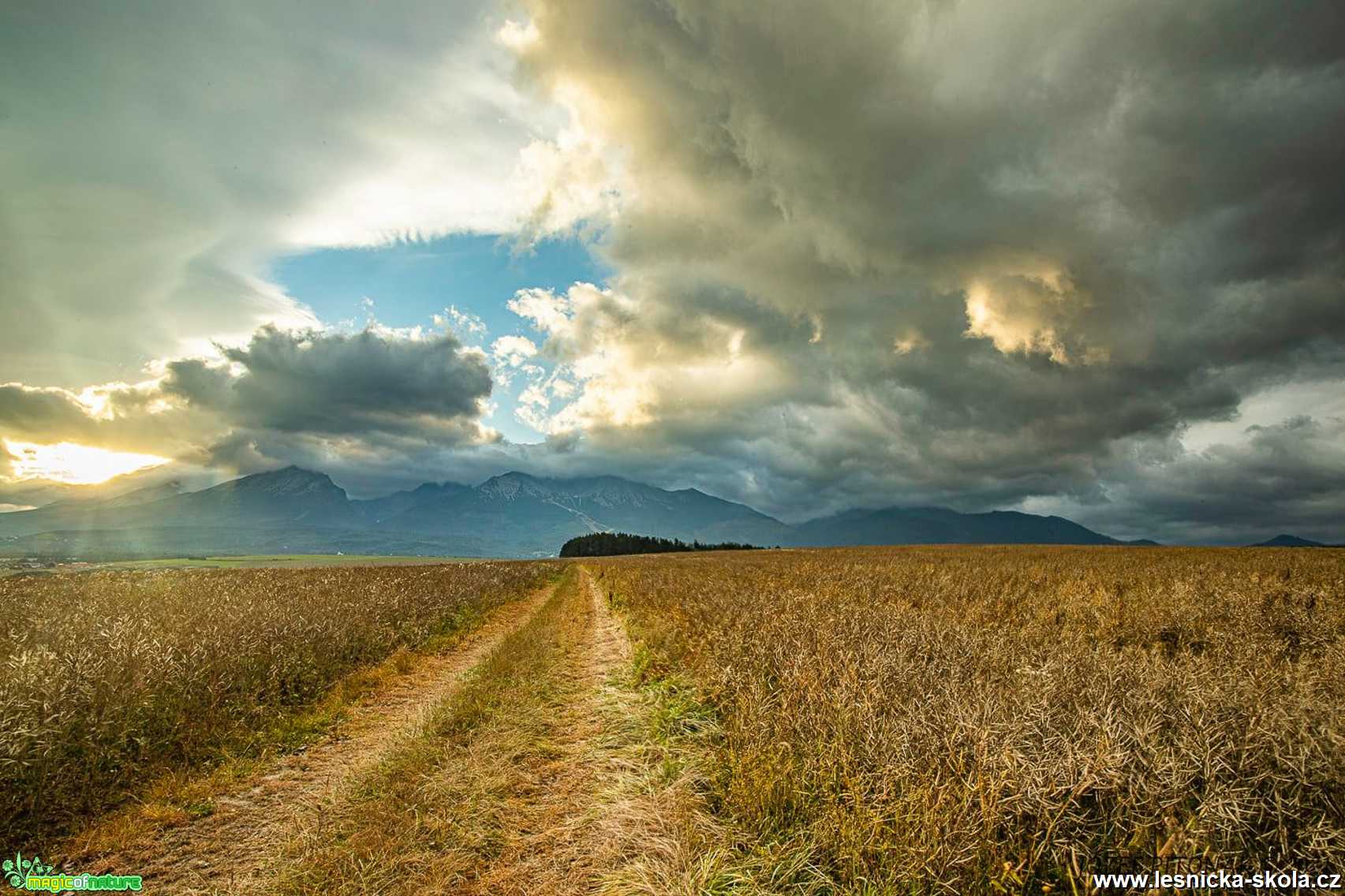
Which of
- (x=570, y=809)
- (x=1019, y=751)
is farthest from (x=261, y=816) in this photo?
(x=1019, y=751)

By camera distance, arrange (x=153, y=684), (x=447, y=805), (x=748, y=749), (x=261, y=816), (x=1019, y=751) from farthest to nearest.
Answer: (x=153, y=684)
(x=261, y=816)
(x=447, y=805)
(x=748, y=749)
(x=1019, y=751)

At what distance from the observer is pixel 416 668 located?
48.4 feet

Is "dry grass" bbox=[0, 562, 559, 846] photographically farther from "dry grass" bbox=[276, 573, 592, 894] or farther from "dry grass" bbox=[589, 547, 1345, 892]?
"dry grass" bbox=[589, 547, 1345, 892]

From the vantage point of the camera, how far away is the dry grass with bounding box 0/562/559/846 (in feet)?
21.8

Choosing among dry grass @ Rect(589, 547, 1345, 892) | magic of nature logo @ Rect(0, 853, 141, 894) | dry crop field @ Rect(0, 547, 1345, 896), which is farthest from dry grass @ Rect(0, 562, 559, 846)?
dry grass @ Rect(589, 547, 1345, 892)

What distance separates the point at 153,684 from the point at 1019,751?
12606 mm

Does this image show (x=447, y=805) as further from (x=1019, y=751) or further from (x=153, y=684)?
(x=153, y=684)

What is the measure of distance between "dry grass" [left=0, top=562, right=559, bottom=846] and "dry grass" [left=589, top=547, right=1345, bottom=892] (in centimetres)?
787

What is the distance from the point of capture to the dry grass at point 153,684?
6645 millimetres

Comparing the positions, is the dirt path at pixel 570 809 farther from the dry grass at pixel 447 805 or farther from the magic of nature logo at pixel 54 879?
the magic of nature logo at pixel 54 879

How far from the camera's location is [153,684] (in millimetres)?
8820

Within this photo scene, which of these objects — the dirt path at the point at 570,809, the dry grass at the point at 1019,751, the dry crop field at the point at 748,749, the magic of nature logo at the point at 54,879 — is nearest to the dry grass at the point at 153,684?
the dry crop field at the point at 748,749

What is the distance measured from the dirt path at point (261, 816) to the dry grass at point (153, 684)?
652mm

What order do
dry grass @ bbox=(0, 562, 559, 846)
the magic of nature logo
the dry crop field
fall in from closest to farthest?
the dry crop field → the magic of nature logo → dry grass @ bbox=(0, 562, 559, 846)
